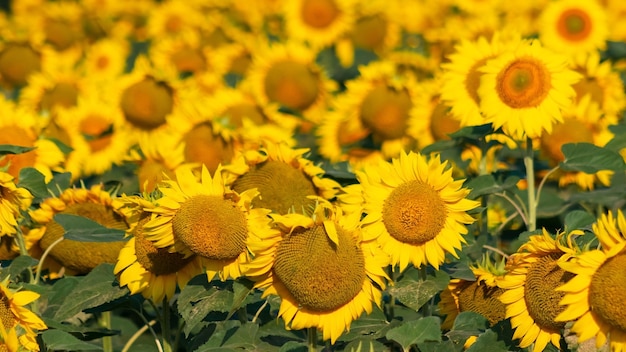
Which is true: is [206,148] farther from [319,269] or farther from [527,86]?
[319,269]

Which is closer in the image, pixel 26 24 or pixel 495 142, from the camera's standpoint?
pixel 495 142

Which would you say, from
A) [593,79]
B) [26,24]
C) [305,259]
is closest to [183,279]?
[305,259]

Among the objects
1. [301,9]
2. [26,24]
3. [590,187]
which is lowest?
[26,24]

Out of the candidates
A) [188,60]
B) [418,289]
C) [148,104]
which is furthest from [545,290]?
[188,60]

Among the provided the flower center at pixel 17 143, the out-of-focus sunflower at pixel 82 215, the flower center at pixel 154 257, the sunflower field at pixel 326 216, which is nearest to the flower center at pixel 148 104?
the sunflower field at pixel 326 216

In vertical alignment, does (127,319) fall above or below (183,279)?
below

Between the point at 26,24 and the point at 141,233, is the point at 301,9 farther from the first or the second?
the point at 141,233
